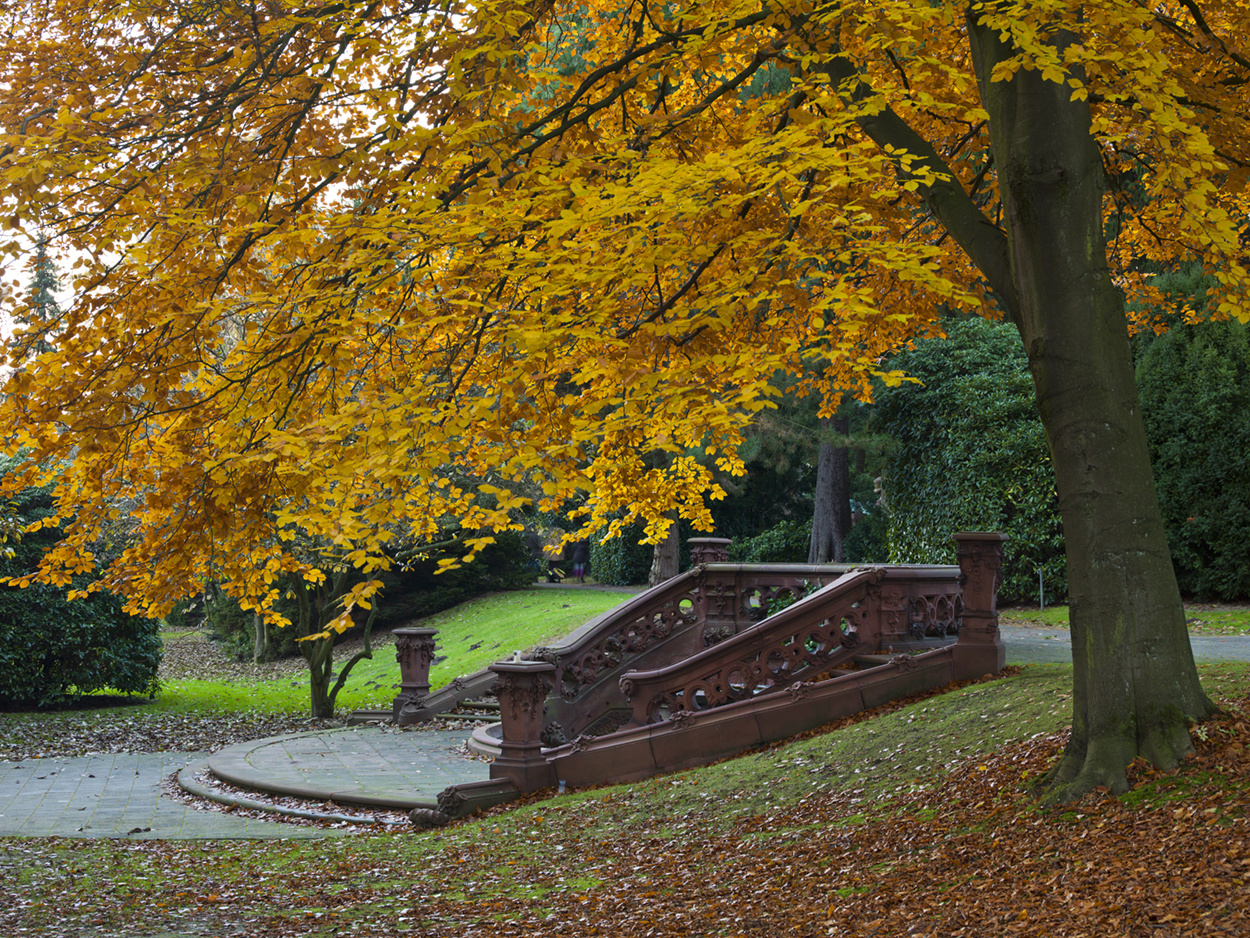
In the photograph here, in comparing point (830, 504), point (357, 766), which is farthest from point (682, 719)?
point (830, 504)

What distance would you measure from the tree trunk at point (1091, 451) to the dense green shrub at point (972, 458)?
11.8m

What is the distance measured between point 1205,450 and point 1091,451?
1230cm

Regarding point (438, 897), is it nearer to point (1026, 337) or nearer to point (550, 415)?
point (550, 415)

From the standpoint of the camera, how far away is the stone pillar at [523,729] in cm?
1046

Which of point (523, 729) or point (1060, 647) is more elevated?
point (1060, 647)

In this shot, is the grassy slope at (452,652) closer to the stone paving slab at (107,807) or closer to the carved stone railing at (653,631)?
the stone paving slab at (107,807)

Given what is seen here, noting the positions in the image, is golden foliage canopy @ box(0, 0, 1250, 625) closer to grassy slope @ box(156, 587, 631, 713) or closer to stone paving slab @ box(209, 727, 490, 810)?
stone paving slab @ box(209, 727, 490, 810)

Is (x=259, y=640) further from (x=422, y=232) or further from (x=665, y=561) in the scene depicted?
(x=422, y=232)

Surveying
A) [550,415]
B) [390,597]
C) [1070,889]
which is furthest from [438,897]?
[390,597]

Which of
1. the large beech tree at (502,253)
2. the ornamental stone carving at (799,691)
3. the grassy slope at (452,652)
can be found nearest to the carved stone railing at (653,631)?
the ornamental stone carving at (799,691)

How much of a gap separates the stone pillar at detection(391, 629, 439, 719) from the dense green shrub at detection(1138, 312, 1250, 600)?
1188 centimetres

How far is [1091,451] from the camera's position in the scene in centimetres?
598

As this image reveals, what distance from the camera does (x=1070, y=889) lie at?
463cm

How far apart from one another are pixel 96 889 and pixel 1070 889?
6.26 metres
